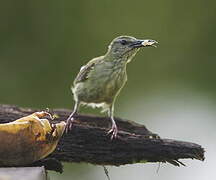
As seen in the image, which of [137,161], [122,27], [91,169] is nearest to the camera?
[137,161]

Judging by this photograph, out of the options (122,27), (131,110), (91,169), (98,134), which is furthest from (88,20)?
(98,134)

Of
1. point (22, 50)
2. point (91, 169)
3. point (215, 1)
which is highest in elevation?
point (215, 1)

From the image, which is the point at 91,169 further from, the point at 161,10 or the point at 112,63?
the point at 112,63

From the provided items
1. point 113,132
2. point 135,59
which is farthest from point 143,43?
point 135,59

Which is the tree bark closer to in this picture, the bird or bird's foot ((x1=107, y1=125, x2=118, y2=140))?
bird's foot ((x1=107, y1=125, x2=118, y2=140))

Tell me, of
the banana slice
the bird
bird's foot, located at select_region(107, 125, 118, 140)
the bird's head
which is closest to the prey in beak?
the bird

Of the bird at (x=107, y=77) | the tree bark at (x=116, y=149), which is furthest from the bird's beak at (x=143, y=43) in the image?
the tree bark at (x=116, y=149)
